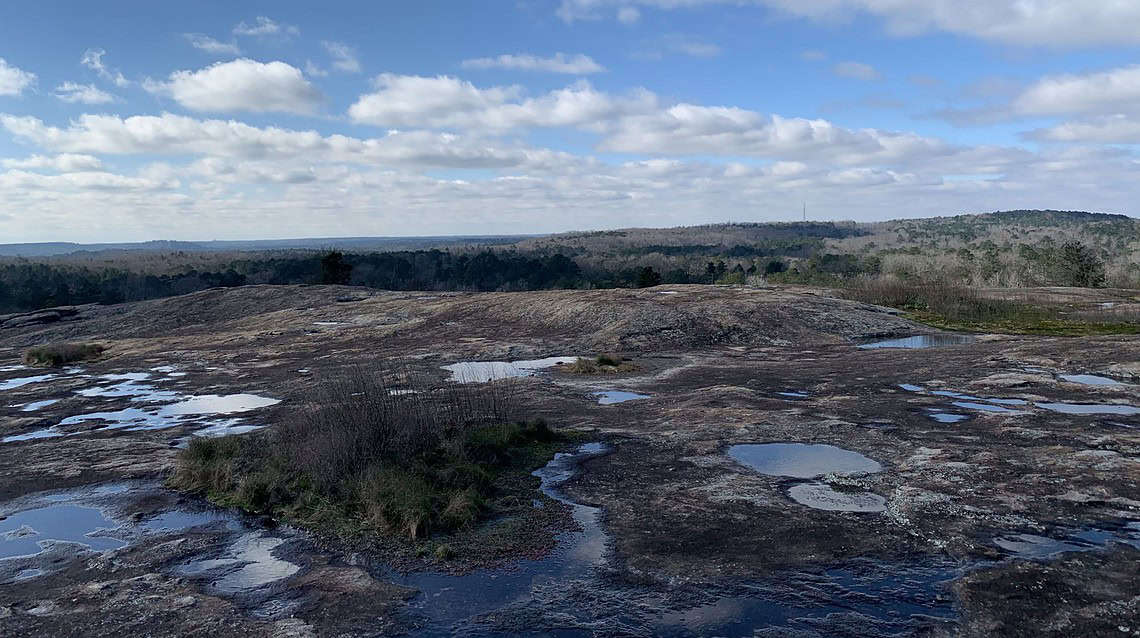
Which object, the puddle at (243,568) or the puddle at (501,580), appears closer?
the puddle at (501,580)

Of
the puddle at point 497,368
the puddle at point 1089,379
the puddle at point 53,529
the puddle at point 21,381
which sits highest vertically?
the puddle at point 1089,379

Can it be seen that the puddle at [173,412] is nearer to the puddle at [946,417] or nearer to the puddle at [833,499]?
the puddle at [833,499]

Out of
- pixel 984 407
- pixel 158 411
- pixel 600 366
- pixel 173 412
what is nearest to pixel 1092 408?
pixel 984 407

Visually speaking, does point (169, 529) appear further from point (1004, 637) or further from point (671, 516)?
point (1004, 637)

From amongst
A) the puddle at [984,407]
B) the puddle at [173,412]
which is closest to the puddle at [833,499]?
the puddle at [984,407]

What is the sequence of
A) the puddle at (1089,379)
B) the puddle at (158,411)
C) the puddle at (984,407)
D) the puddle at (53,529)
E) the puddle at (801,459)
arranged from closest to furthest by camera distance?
the puddle at (53,529) < the puddle at (801,459) < the puddle at (984,407) < the puddle at (158,411) < the puddle at (1089,379)

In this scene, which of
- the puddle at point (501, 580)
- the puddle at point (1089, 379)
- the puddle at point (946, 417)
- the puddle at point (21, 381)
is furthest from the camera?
the puddle at point (21, 381)
